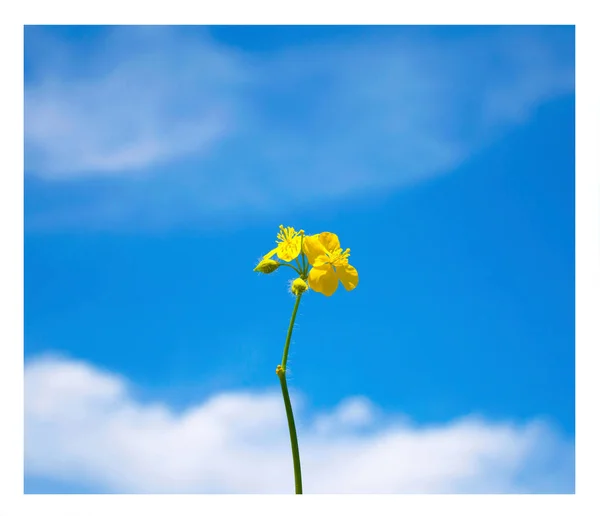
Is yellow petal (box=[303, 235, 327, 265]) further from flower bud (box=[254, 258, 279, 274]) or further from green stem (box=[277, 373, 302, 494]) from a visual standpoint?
green stem (box=[277, 373, 302, 494])

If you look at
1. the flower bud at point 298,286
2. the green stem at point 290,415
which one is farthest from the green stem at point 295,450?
the flower bud at point 298,286

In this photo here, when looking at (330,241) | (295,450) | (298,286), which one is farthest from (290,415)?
(330,241)

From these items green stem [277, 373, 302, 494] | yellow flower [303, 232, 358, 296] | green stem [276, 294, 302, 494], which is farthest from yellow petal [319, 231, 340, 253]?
green stem [277, 373, 302, 494]

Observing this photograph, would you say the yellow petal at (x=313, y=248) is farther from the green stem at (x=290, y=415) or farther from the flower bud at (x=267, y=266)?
the green stem at (x=290, y=415)

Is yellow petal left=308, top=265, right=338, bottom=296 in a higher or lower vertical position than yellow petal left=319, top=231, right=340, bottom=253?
lower

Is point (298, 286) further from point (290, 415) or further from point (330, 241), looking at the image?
point (290, 415)
